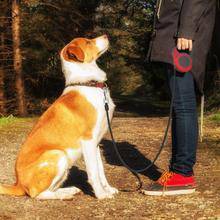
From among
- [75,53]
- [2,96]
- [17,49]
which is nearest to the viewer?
[75,53]

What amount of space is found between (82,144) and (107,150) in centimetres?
239

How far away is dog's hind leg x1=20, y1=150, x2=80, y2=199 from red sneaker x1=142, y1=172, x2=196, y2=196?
0.89m

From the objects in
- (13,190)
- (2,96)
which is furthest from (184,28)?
(2,96)

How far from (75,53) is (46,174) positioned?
1.32m

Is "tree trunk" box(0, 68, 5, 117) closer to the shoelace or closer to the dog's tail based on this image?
the dog's tail

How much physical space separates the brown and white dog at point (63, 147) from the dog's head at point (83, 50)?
0.33m

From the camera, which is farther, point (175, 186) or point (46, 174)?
point (175, 186)

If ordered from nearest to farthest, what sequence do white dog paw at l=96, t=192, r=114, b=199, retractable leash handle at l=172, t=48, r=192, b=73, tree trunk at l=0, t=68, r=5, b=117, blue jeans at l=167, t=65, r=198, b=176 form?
retractable leash handle at l=172, t=48, r=192, b=73 < blue jeans at l=167, t=65, r=198, b=176 < white dog paw at l=96, t=192, r=114, b=199 < tree trunk at l=0, t=68, r=5, b=117

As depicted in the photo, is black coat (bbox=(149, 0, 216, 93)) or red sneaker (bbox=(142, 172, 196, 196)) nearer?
black coat (bbox=(149, 0, 216, 93))

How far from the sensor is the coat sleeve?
14.7ft

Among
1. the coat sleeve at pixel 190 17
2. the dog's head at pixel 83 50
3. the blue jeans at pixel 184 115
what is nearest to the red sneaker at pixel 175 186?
the blue jeans at pixel 184 115

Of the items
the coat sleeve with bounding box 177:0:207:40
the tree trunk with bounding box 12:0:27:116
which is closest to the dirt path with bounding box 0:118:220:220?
the coat sleeve with bounding box 177:0:207:40

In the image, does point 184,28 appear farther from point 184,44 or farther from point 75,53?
point 75,53

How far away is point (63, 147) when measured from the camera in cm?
490
